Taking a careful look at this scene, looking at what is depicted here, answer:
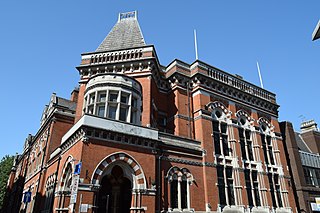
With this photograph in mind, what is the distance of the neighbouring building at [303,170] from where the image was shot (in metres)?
30.3

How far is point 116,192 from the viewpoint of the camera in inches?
751

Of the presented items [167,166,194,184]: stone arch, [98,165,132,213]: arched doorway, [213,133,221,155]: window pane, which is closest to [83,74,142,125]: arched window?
[98,165,132,213]: arched doorway

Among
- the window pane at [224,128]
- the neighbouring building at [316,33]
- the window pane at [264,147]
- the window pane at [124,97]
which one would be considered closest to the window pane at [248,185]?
the window pane at [264,147]

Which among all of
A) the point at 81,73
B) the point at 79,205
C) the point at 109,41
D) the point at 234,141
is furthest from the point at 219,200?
the point at 109,41

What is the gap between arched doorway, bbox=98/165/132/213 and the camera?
18.7 meters

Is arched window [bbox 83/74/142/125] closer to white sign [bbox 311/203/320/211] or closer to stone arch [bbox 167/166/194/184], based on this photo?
stone arch [bbox 167/166/194/184]

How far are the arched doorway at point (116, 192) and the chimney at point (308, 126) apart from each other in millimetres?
34283

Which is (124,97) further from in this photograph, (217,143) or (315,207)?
(315,207)

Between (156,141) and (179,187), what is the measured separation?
444 cm

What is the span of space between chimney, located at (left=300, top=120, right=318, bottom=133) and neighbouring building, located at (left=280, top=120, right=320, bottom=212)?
3211 mm

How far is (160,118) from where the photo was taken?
85.0 ft

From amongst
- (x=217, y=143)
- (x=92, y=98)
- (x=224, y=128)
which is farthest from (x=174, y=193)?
(x=92, y=98)

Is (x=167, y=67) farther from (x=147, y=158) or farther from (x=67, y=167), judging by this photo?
(x=67, y=167)

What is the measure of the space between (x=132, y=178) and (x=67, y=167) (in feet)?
16.1
